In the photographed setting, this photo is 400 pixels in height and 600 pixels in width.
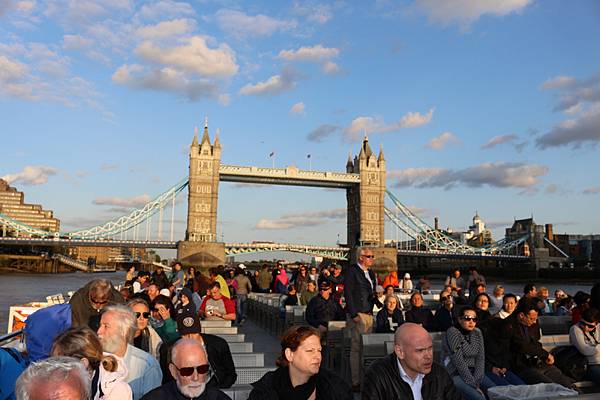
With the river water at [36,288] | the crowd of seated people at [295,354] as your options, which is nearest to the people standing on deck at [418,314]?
the crowd of seated people at [295,354]

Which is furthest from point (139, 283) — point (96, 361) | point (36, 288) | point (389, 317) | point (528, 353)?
point (36, 288)

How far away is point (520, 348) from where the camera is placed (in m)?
4.81

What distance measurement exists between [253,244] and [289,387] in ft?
183

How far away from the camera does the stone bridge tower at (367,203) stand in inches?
2255

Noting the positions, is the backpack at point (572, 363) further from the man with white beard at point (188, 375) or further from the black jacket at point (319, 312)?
the man with white beard at point (188, 375)

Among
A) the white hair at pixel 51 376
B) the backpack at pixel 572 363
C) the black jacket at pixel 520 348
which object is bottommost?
the backpack at pixel 572 363

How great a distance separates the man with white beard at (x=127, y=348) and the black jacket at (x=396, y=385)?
128 centimetres

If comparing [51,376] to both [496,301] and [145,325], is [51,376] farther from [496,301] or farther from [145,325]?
[496,301]

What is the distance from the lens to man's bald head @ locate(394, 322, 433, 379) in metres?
2.89

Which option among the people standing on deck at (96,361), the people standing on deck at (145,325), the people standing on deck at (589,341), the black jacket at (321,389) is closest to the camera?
the people standing on deck at (96,361)

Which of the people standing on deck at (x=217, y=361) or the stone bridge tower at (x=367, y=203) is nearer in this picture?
the people standing on deck at (x=217, y=361)

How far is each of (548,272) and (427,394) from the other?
5702 centimetres

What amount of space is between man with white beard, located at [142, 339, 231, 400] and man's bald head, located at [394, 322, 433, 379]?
3.51ft

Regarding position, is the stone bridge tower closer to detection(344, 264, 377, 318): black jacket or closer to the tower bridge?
the tower bridge
